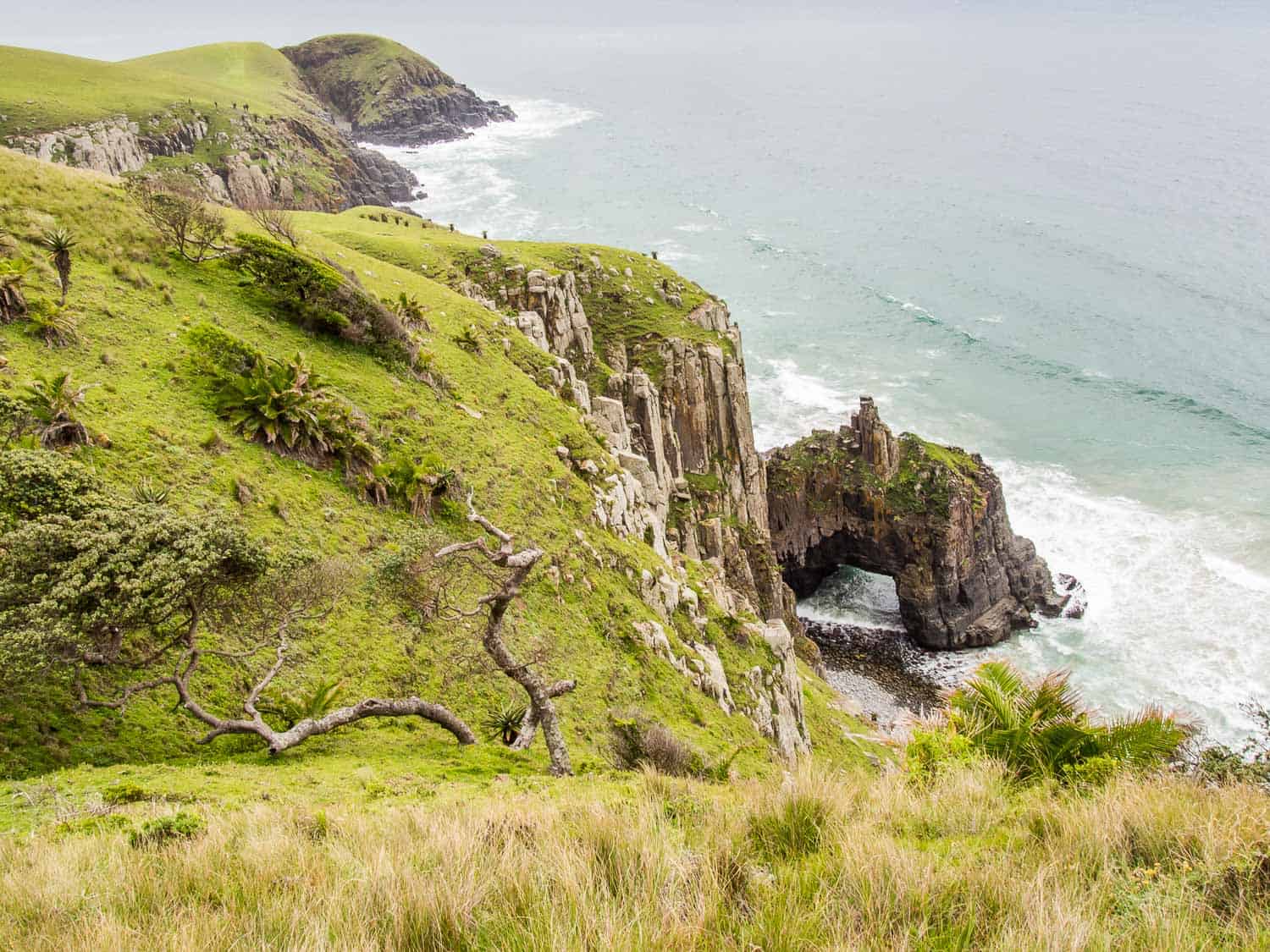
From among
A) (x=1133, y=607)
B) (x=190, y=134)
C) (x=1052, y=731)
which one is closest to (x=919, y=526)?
(x=1133, y=607)

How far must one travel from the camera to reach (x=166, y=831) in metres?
7.98

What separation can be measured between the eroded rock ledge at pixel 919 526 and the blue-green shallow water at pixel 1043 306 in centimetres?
417

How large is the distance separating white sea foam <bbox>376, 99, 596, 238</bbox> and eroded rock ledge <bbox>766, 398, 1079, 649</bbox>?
260 ft

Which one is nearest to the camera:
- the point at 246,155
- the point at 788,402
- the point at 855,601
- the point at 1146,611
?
the point at 1146,611

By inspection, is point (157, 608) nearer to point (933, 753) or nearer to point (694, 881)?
point (694, 881)

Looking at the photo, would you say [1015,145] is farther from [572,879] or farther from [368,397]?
[572,879]

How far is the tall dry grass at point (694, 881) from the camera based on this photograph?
5.18 metres

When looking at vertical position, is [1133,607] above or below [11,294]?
below

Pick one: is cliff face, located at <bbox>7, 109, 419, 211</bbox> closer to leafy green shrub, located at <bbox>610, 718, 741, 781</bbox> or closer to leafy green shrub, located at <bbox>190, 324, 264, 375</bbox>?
leafy green shrub, located at <bbox>190, 324, 264, 375</bbox>

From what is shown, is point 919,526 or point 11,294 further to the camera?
point 919,526

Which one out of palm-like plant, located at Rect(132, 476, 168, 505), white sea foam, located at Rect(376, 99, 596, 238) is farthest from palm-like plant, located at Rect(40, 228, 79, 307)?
white sea foam, located at Rect(376, 99, 596, 238)

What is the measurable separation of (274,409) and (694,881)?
21825 millimetres

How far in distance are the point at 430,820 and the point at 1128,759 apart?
8682mm

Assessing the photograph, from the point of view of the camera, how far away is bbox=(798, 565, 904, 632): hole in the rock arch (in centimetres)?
5875
